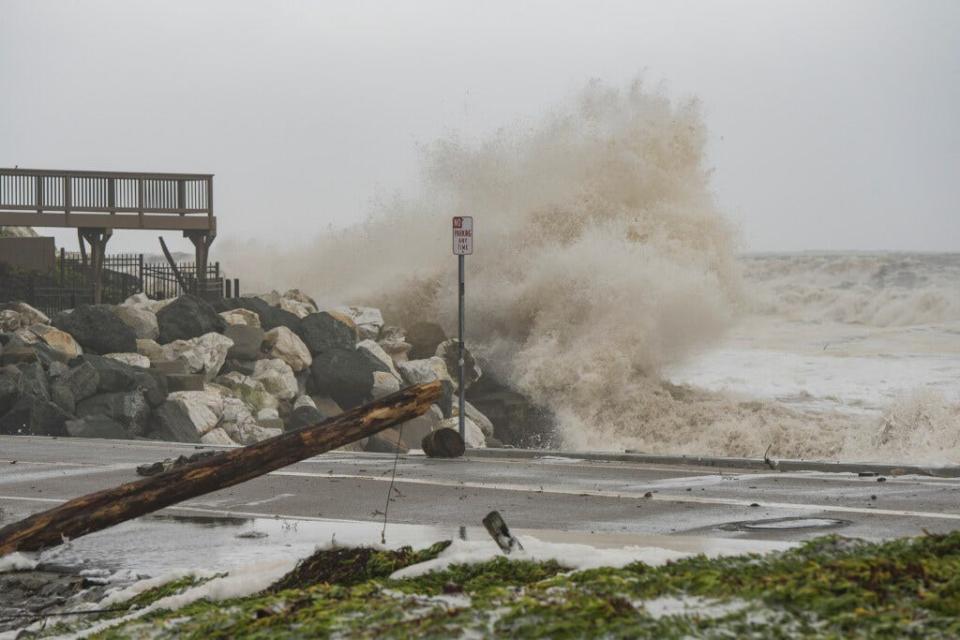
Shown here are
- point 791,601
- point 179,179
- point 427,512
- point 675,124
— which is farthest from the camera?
point 675,124

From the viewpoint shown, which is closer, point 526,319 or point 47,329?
point 47,329

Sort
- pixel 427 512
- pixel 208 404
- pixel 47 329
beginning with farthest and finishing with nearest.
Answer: pixel 47 329, pixel 208 404, pixel 427 512

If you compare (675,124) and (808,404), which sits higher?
(675,124)

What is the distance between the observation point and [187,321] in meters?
31.0

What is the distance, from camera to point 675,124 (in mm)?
45906

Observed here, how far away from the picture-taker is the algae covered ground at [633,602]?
4.97m

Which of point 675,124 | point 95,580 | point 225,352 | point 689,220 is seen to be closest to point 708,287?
point 689,220

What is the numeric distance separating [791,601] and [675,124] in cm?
4169

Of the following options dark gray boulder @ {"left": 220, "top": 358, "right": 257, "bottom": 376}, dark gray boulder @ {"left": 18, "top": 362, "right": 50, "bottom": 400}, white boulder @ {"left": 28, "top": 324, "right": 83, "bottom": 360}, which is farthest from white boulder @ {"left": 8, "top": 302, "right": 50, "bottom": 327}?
dark gray boulder @ {"left": 18, "top": 362, "right": 50, "bottom": 400}

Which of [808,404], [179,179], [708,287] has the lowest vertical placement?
[808,404]

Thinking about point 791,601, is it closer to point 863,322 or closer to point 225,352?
point 225,352

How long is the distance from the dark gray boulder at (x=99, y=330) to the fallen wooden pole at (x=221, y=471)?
66.9 ft

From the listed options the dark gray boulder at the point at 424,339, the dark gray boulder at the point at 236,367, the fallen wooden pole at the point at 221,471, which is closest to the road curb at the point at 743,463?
the fallen wooden pole at the point at 221,471

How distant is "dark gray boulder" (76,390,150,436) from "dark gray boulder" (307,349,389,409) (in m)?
5.60
